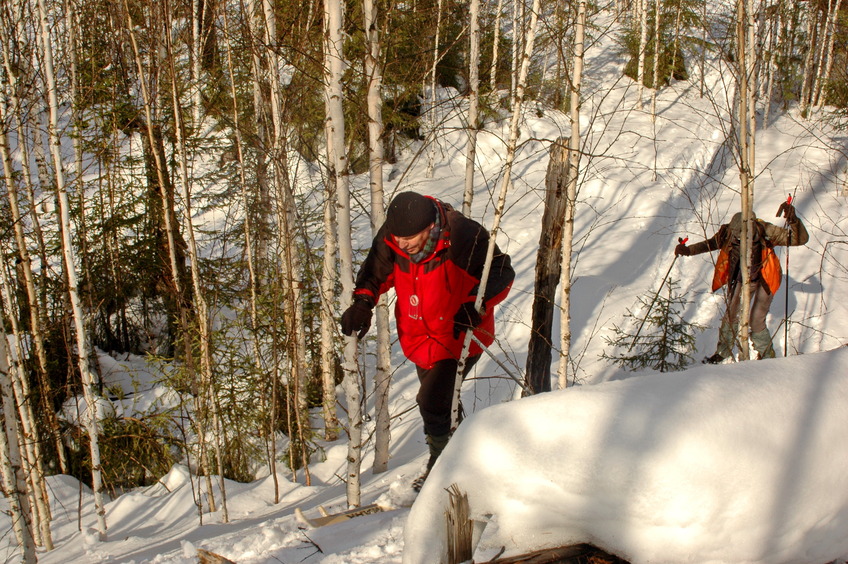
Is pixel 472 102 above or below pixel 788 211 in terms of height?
above

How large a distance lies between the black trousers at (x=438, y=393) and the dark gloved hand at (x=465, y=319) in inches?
8.7

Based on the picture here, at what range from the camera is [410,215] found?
3.00 metres

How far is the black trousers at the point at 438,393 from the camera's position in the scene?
3395 millimetres

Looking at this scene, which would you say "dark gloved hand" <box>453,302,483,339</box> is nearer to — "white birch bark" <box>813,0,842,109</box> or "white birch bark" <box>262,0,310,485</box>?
"white birch bark" <box>262,0,310,485</box>

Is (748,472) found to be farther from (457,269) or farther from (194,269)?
(194,269)

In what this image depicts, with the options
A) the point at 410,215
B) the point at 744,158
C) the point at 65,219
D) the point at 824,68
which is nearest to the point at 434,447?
the point at 410,215

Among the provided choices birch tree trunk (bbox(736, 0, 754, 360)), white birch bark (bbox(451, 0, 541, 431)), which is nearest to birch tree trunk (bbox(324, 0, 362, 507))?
white birch bark (bbox(451, 0, 541, 431))

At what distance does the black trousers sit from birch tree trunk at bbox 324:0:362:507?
2.03ft

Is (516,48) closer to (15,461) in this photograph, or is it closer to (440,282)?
(440,282)

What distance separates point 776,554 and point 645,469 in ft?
1.46

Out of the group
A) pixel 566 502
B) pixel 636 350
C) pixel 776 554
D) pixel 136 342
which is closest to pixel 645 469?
pixel 566 502

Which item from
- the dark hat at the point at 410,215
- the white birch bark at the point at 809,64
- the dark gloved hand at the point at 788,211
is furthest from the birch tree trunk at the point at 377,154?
the white birch bark at the point at 809,64

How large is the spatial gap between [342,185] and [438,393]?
1466 millimetres

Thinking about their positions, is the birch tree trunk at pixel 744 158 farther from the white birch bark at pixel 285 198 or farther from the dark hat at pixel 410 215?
the white birch bark at pixel 285 198
